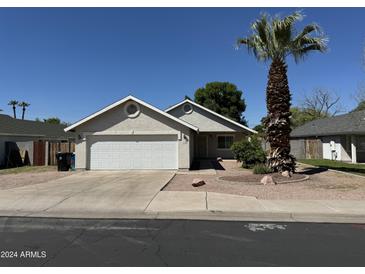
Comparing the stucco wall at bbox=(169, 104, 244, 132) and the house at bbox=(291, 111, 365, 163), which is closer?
the house at bbox=(291, 111, 365, 163)

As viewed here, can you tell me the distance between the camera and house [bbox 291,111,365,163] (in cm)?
2519

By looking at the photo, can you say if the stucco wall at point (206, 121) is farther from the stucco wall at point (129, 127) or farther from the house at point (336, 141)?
the stucco wall at point (129, 127)

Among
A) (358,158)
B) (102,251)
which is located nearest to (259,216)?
(102,251)

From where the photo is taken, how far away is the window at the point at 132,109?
59.3ft

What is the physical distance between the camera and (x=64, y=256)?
493 cm

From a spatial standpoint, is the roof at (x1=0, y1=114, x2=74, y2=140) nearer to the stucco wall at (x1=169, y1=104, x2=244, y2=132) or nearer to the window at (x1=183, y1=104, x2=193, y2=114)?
the stucco wall at (x1=169, y1=104, x2=244, y2=132)

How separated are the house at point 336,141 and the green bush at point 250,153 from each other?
352 inches

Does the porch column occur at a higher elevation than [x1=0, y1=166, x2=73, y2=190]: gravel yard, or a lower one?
higher

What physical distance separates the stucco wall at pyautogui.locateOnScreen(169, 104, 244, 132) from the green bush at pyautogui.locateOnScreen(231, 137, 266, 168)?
7291 millimetres

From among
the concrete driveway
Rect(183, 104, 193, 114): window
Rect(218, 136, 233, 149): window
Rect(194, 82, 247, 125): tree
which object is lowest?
the concrete driveway

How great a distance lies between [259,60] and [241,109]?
33.6 m

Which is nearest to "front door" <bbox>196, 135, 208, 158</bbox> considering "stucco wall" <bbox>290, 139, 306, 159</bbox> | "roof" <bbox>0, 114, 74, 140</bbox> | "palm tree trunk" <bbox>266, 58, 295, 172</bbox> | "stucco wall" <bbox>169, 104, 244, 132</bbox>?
"stucco wall" <bbox>169, 104, 244, 132</bbox>

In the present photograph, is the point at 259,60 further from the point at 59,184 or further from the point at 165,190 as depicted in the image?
the point at 59,184

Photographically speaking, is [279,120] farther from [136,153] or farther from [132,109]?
[132,109]
